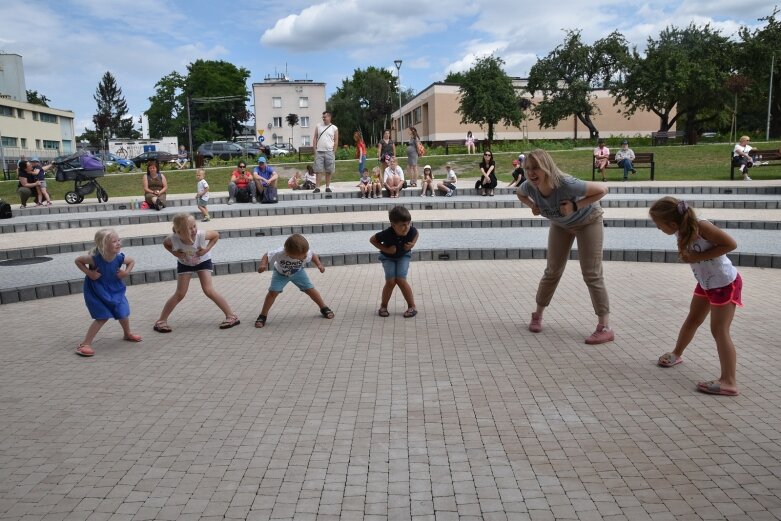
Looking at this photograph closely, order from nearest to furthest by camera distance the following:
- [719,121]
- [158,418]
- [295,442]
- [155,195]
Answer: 1. [295,442]
2. [158,418]
3. [155,195]
4. [719,121]

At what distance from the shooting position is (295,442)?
3.73 meters

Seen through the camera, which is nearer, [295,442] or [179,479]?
[179,479]

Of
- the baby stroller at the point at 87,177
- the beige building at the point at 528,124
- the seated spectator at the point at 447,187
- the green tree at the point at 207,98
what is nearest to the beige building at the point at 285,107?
the green tree at the point at 207,98

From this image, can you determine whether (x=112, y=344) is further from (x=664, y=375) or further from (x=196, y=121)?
(x=196, y=121)

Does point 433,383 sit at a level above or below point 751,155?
below

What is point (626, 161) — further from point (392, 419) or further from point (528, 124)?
point (528, 124)

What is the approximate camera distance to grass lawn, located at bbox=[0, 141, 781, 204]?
2268 cm

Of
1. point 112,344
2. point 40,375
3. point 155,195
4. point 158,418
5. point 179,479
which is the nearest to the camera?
point 179,479

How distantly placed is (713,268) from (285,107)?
3224 inches

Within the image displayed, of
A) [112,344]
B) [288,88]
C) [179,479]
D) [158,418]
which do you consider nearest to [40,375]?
[112,344]

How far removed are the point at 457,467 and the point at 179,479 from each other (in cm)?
140

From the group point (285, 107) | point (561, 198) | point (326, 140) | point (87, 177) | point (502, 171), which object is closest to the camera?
point (561, 198)

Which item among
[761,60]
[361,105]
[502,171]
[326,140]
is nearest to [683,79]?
[761,60]

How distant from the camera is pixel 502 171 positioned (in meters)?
25.9
